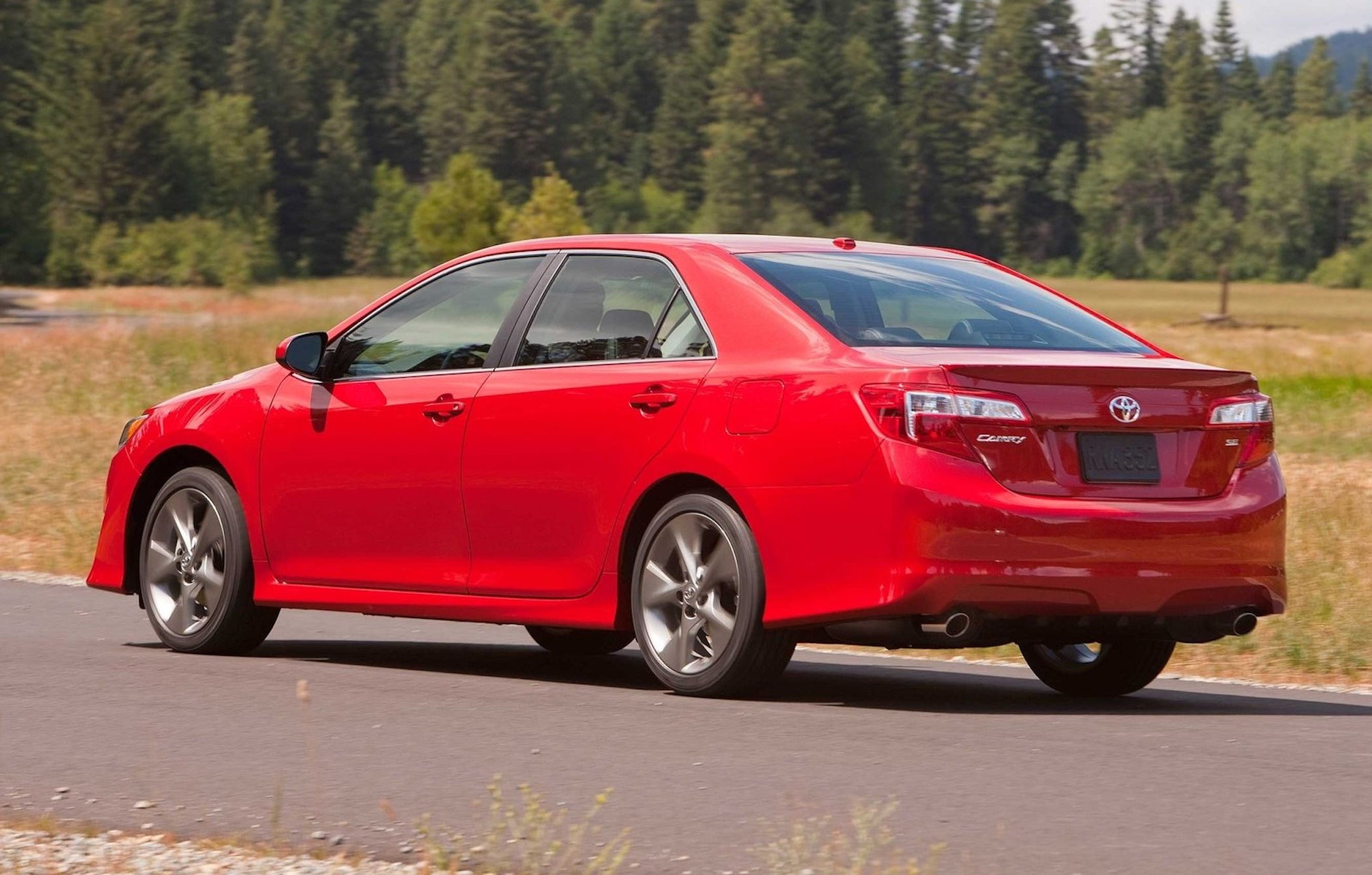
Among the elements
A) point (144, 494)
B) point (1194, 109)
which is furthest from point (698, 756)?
point (1194, 109)

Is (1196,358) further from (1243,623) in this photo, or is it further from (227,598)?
(1243,623)

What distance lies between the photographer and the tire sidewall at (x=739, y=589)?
23.3 feet

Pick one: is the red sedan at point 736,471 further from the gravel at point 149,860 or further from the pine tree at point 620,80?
A: the pine tree at point 620,80

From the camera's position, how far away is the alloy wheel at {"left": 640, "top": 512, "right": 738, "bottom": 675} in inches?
287

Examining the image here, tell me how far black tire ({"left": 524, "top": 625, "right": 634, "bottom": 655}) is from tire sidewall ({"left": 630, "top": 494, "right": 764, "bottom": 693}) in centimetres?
170

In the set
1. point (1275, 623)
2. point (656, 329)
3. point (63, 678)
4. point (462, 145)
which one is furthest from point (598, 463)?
point (462, 145)

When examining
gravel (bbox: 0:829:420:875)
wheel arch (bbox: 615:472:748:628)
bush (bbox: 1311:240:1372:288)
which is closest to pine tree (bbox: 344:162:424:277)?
bush (bbox: 1311:240:1372:288)

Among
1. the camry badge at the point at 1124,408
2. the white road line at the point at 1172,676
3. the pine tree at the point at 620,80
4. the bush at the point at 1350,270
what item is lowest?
the bush at the point at 1350,270

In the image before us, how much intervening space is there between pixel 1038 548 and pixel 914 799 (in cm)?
150

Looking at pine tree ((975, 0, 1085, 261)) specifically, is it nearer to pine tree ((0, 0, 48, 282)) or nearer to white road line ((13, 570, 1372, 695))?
pine tree ((0, 0, 48, 282))

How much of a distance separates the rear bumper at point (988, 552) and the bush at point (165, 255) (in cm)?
11912

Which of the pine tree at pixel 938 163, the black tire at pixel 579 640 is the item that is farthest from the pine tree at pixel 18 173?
the black tire at pixel 579 640

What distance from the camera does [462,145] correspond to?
6432 inches

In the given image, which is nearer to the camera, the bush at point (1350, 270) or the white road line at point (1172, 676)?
the white road line at point (1172, 676)
